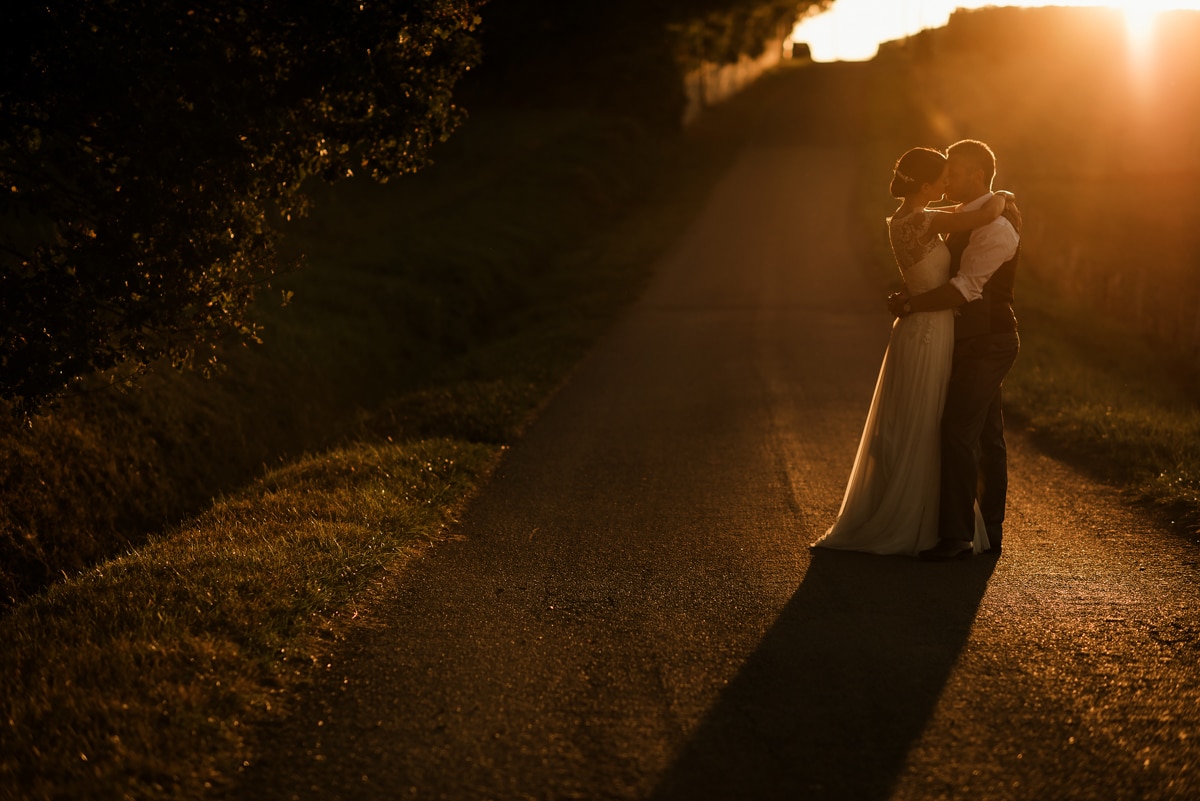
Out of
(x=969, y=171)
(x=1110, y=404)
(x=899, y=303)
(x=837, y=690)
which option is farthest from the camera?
(x=1110, y=404)

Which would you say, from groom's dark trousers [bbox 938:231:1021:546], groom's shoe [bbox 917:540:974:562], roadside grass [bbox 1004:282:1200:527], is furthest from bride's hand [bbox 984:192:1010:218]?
roadside grass [bbox 1004:282:1200:527]

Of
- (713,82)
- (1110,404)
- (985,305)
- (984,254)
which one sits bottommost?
(713,82)

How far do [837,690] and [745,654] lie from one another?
54 centimetres

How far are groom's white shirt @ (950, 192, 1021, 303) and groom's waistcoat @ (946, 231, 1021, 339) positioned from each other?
3.9 inches

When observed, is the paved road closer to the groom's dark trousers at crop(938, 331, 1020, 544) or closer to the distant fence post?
the groom's dark trousers at crop(938, 331, 1020, 544)

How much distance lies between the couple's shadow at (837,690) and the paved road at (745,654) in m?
0.01

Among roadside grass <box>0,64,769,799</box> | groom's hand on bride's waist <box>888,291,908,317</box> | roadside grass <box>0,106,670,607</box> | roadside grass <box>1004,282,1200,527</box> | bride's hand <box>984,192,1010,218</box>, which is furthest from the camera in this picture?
roadside grass <box>0,106,670,607</box>

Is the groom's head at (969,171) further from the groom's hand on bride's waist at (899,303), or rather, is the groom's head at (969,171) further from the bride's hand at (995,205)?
the groom's hand on bride's waist at (899,303)

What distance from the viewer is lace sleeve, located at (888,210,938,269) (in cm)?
676

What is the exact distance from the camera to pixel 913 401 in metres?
6.89

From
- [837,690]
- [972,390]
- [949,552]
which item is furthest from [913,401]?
[837,690]

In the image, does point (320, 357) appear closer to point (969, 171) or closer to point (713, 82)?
point (969, 171)

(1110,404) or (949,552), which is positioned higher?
(949,552)

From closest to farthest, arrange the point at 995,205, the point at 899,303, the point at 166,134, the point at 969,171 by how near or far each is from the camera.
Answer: the point at 995,205 < the point at 969,171 < the point at 899,303 < the point at 166,134
